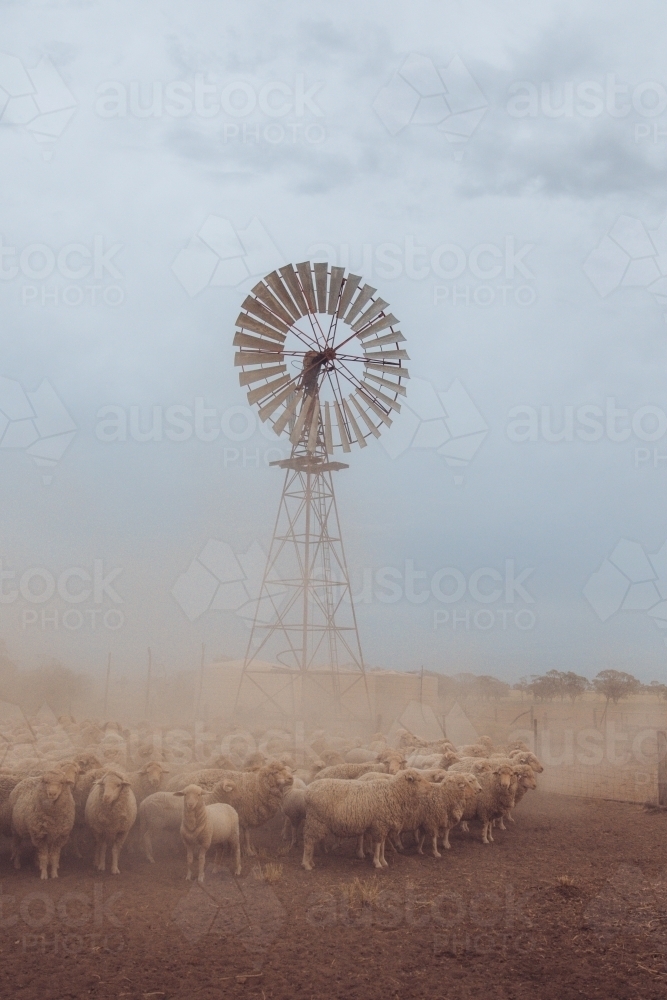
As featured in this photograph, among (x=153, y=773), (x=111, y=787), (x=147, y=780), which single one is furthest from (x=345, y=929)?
(x=147, y=780)

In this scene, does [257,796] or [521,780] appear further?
[521,780]

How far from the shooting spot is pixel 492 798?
1472 cm

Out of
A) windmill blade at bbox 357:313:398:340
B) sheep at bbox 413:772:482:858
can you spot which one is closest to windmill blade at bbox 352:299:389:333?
windmill blade at bbox 357:313:398:340

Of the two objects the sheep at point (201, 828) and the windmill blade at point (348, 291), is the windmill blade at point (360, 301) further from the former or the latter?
the sheep at point (201, 828)

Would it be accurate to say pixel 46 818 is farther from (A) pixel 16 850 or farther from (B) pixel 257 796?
(B) pixel 257 796

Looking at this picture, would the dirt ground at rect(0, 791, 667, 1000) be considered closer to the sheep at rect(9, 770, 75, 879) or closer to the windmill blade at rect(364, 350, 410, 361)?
the sheep at rect(9, 770, 75, 879)

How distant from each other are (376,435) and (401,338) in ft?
10.9

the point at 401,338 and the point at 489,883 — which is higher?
the point at 401,338

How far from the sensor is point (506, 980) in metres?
8.05

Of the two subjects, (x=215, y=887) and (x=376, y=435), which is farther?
(x=376, y=435)

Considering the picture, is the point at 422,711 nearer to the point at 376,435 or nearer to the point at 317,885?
the point at 376,435

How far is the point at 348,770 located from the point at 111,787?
4.68 metres

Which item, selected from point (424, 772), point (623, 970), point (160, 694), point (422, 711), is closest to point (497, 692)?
point (160, 694)

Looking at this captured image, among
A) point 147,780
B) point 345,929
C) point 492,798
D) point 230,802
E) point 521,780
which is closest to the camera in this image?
point 345,929
